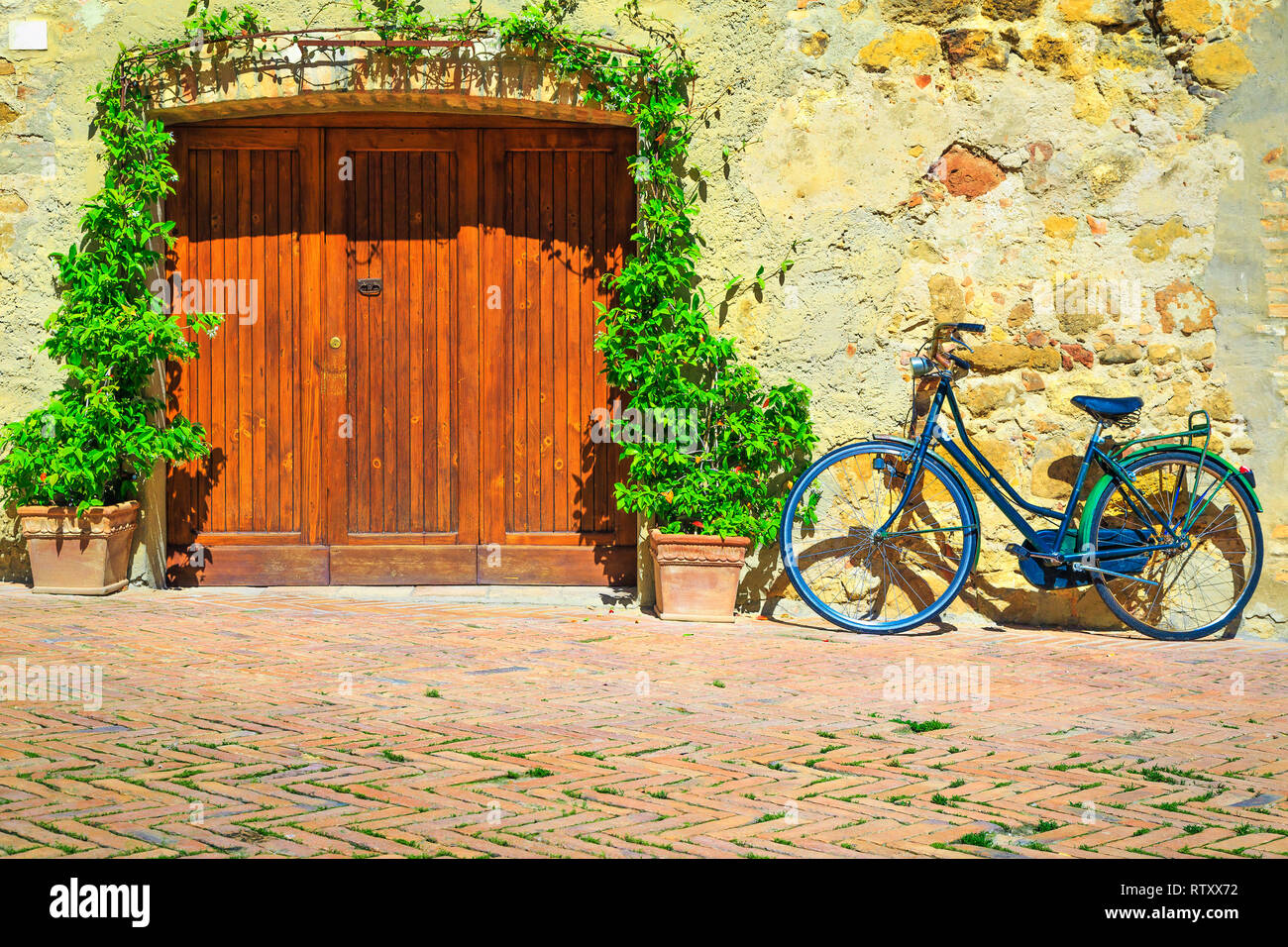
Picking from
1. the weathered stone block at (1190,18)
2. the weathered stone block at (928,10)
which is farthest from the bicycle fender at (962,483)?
the weathered stone block at (1190,18)

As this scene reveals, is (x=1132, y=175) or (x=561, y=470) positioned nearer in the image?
(x=1132, y=175)

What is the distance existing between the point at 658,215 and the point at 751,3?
45.7 inches

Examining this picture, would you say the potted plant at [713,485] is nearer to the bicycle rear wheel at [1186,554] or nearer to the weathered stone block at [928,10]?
the bicycle rear wheel at [1186,554]

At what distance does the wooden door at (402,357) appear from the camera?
655cm

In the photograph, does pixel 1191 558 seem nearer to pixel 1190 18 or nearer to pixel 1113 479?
pixel 1113 479

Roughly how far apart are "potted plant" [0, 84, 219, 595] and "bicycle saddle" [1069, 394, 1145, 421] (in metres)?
4.28

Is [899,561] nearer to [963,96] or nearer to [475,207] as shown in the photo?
[963,96]

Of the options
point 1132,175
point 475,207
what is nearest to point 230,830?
point 475,207

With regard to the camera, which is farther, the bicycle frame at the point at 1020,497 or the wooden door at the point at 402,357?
the wooden door at the point at 402,357

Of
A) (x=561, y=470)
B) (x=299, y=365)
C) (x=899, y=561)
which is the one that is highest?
(x=299, y=365)

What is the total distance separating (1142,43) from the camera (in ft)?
20.2

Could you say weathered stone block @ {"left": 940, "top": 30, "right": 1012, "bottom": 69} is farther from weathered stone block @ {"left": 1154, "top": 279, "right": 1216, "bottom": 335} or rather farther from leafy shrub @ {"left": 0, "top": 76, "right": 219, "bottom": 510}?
leafy shrub @ {"left": 0, "top": 76, "right": 219, "bottom": 510}

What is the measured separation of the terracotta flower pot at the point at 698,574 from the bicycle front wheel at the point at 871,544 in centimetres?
32

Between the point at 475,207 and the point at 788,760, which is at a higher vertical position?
the point at 475,207
